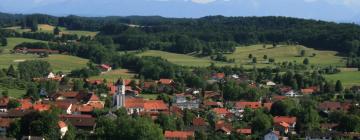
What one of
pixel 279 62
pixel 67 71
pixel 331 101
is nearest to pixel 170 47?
pixel 279 62

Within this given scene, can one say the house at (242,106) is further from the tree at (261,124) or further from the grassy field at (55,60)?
the grassy field at (55,60)

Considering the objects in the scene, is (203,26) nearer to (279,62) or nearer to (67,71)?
(279,62)

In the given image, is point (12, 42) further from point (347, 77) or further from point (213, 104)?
point (213, 104)

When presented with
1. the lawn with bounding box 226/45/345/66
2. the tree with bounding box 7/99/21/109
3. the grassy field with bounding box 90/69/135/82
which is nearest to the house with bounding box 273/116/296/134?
the tree with bounding box 7/99/21/109

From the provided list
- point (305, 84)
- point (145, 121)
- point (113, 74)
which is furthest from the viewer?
point (113, 74)

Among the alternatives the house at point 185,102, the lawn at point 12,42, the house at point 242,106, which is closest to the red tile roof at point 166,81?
the house at point 185,102
